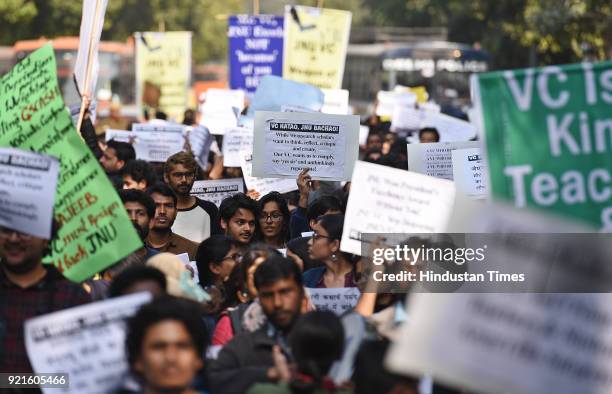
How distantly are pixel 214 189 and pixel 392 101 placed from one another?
8893mm

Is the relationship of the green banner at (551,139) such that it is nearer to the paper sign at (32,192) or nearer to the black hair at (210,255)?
the paper sign at (32,192)

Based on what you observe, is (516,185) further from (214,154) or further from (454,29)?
(454,29)

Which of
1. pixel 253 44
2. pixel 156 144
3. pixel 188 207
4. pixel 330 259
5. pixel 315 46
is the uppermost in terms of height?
pixel 315 46

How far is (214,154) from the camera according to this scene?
13.6 meters

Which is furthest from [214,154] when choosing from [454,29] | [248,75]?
[454,29]

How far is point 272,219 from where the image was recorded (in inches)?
331

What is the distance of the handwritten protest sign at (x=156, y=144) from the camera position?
1280 centimetres

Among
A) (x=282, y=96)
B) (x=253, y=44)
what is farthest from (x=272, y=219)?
(x=253, y=44)

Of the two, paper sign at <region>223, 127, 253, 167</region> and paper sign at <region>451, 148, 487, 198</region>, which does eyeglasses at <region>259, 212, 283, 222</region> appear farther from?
paper sign at <region>223, 127, 253, 167</region>

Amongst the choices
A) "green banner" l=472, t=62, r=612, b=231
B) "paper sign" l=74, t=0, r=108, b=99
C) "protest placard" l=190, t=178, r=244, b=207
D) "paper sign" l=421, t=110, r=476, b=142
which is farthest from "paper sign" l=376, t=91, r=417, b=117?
"green banner" l=472, t=62, r=612, b=231

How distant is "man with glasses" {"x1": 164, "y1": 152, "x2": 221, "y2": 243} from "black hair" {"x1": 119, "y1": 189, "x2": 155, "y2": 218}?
0.99 metres

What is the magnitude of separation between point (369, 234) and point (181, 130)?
7164 mm

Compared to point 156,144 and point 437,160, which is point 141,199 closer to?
point 437,160

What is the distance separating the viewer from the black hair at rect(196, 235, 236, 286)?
23.2 ft
